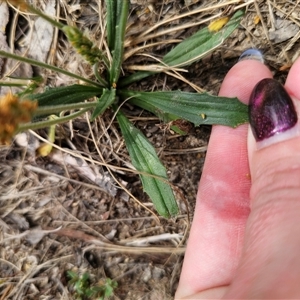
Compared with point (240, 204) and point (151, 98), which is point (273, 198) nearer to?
point (240, 204)

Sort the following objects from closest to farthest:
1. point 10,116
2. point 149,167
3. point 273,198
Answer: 1. point 10,116
2. point 273,198
3. point 149,167

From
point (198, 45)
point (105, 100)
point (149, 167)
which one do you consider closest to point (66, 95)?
point (105, 100)

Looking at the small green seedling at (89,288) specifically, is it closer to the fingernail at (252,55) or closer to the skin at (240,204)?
the skin at (240,204)

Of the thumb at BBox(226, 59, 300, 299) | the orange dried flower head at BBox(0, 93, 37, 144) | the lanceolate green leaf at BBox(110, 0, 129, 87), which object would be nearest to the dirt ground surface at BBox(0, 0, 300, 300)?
the lanceolate green leaf at BBox(110, 0, 129, 87)

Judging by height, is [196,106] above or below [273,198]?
above

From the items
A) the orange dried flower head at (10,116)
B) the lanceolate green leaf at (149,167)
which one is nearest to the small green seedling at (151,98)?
the lanceolate green leaf at (149,167)

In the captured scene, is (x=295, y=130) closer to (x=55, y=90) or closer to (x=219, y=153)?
(x=219, y=153)
